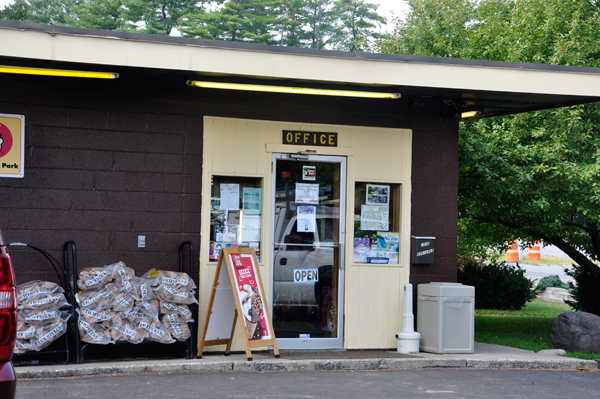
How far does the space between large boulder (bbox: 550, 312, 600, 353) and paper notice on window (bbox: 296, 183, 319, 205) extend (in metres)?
3.83

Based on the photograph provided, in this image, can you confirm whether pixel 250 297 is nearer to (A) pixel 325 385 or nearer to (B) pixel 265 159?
(A) pixel 325 385

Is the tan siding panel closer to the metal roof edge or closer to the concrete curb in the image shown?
the concrete curb

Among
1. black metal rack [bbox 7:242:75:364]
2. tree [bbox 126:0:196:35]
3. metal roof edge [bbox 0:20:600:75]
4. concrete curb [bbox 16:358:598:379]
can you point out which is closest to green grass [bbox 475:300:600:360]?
concrete curb [bbox 16:358:598:379]

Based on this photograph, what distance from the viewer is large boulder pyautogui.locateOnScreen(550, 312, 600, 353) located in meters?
9.20

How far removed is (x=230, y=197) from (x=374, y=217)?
1.96 meters

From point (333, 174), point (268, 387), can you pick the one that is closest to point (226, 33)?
point (333, 174)

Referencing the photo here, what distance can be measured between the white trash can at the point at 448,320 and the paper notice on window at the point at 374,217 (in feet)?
3.39

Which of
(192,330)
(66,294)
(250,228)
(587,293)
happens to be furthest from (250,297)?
(587,293)

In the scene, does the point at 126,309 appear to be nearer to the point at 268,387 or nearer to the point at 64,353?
the point at 64,353

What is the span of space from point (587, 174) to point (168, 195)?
652cm

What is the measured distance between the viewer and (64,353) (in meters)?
7.79

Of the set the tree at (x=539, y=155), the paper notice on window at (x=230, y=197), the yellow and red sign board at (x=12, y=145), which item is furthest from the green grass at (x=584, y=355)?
the yellow and red sign board at (x=12, y=145)

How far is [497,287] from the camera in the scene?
18625 mm

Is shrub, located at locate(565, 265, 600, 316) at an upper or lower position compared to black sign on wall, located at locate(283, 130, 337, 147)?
lower
